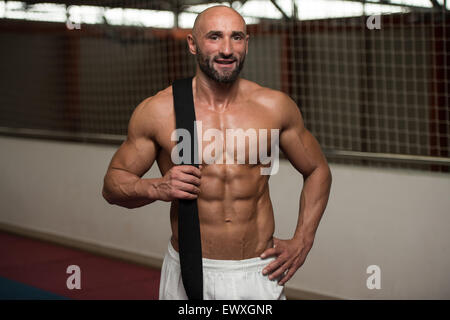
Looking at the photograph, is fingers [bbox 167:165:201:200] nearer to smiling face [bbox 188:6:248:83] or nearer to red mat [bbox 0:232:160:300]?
smiling face [bbox 188:6:248:83]

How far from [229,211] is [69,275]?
117 inches

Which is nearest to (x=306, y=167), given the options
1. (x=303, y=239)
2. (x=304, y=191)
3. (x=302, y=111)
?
(x=304, y=191)

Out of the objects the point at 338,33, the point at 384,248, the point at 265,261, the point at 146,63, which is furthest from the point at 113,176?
the point at 146,63

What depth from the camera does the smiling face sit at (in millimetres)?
1911

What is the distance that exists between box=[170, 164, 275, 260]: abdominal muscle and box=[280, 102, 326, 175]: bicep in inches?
5.1

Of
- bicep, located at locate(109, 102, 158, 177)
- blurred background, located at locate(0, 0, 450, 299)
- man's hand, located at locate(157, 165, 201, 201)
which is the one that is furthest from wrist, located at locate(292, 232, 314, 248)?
blurred background, located at locate(0, 0, 450, 299)

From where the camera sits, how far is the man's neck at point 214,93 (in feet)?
6.72

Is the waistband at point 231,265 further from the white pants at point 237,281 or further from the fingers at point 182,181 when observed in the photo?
the fingers at point 182,181

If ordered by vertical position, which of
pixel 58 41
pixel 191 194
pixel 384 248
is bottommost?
pixel 384 248

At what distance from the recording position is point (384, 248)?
143 inches

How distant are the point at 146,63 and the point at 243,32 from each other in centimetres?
438

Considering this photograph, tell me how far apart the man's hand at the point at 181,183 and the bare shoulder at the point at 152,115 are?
24 centimetres

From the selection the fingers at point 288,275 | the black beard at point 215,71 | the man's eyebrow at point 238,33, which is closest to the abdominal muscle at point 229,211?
the fingers at point 288,275

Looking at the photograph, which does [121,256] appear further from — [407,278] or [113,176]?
[113,176]
